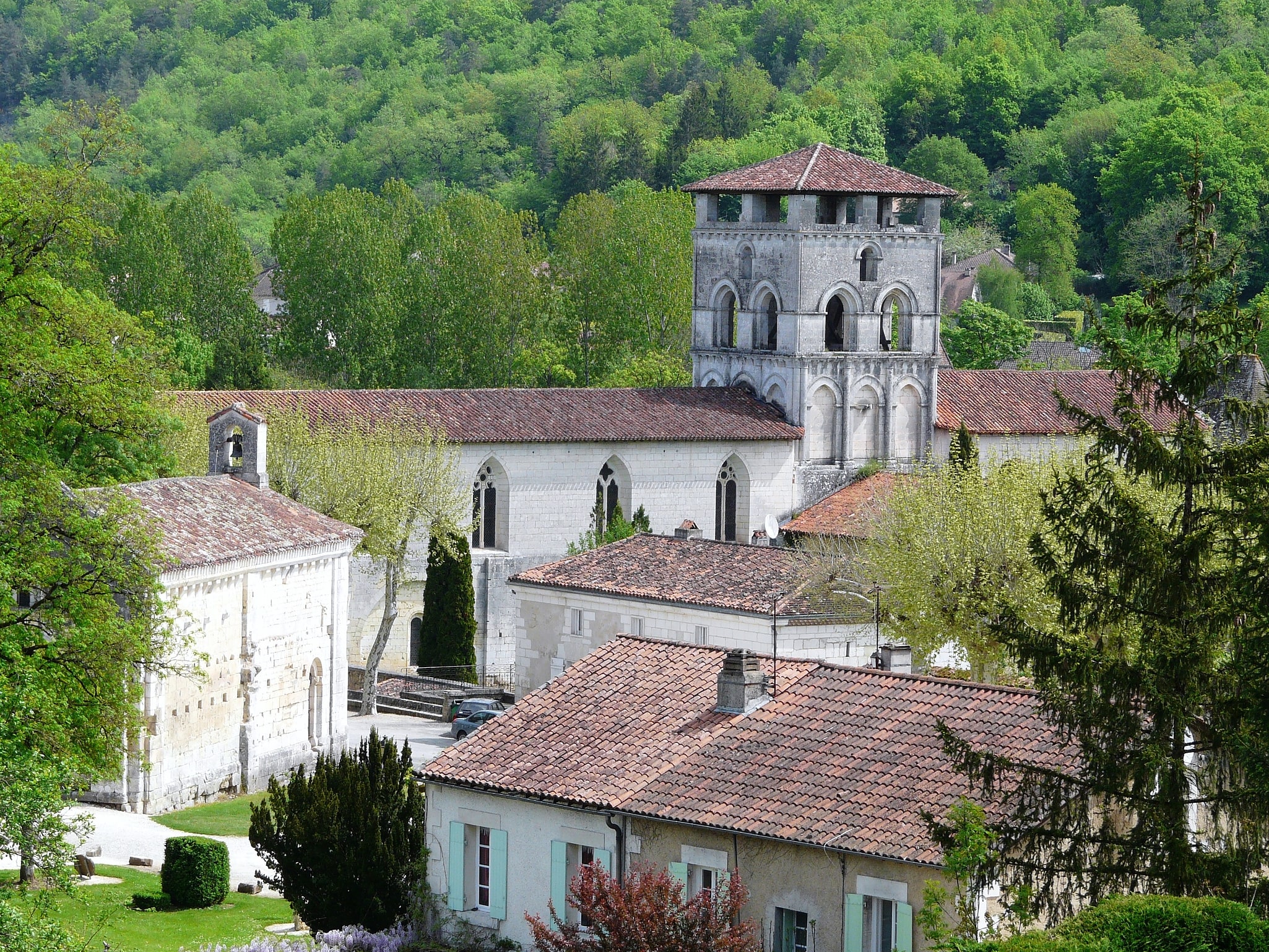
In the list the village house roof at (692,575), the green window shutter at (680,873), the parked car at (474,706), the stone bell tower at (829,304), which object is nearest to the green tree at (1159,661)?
the green window shutter at (680,873)

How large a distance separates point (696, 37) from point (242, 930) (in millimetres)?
165695

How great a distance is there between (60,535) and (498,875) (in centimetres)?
787

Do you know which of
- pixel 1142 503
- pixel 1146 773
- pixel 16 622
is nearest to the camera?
pixel 1146 773

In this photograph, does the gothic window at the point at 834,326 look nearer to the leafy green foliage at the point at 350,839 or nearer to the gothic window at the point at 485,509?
the gothic window at the point at 485,509

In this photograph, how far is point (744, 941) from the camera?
22922mm

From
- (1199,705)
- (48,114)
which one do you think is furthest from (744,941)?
(48,114)

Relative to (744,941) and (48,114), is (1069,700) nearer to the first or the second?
(744,941)

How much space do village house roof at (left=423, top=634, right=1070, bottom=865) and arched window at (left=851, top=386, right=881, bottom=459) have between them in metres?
31.1

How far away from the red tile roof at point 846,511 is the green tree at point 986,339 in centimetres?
3235

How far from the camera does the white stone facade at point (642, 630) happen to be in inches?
1606

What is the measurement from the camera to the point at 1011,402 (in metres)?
62.4

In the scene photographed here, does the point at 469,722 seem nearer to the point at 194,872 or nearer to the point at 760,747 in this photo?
the point at 194,872

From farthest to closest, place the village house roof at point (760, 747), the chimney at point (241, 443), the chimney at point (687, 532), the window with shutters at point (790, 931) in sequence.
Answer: the chimney at point (687, 532) < the chimney at point (241, 443) < the window with shutters at point (790, 931) < the village house roof at point (760, 747)

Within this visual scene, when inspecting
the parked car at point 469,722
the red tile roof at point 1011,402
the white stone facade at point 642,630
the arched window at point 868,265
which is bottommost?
the parked car at point 469,722
